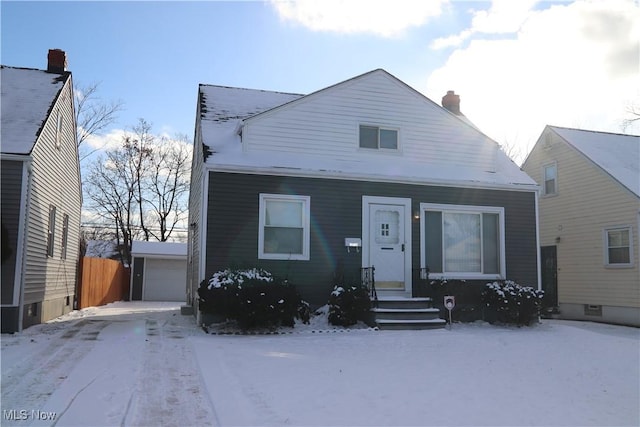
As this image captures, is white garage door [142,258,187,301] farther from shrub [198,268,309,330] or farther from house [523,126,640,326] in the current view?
house [523,126,640,326]

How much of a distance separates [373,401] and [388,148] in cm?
864

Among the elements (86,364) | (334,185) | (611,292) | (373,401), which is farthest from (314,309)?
(611,292)

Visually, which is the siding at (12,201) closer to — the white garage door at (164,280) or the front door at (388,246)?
the front door at (388,246)

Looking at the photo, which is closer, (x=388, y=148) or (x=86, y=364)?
(x=86, y=364)

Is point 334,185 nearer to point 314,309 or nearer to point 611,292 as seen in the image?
point 314,309

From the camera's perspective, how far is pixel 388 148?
529 inches

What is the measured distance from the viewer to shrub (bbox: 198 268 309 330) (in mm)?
10000

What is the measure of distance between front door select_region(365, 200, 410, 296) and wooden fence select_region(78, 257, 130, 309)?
31.8 feet

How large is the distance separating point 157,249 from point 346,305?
53.9 ft

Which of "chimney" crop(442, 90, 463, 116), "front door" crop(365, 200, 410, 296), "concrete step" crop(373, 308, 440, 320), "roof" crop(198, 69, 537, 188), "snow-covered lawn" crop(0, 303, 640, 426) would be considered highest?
"chimney" crop(442, 90, 463, 116)

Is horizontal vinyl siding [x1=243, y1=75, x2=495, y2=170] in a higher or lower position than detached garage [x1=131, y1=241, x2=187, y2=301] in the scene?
higher

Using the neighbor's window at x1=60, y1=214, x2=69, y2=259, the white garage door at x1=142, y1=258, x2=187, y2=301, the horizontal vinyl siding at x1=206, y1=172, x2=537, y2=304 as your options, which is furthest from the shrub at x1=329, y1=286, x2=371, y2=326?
the white garage door at x1=142, y1=258, x2=187, y2=301

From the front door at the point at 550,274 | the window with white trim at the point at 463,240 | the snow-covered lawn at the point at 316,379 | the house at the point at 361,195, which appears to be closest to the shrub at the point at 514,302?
the house at the point at 361,195

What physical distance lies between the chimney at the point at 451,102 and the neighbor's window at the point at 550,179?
4.04m
